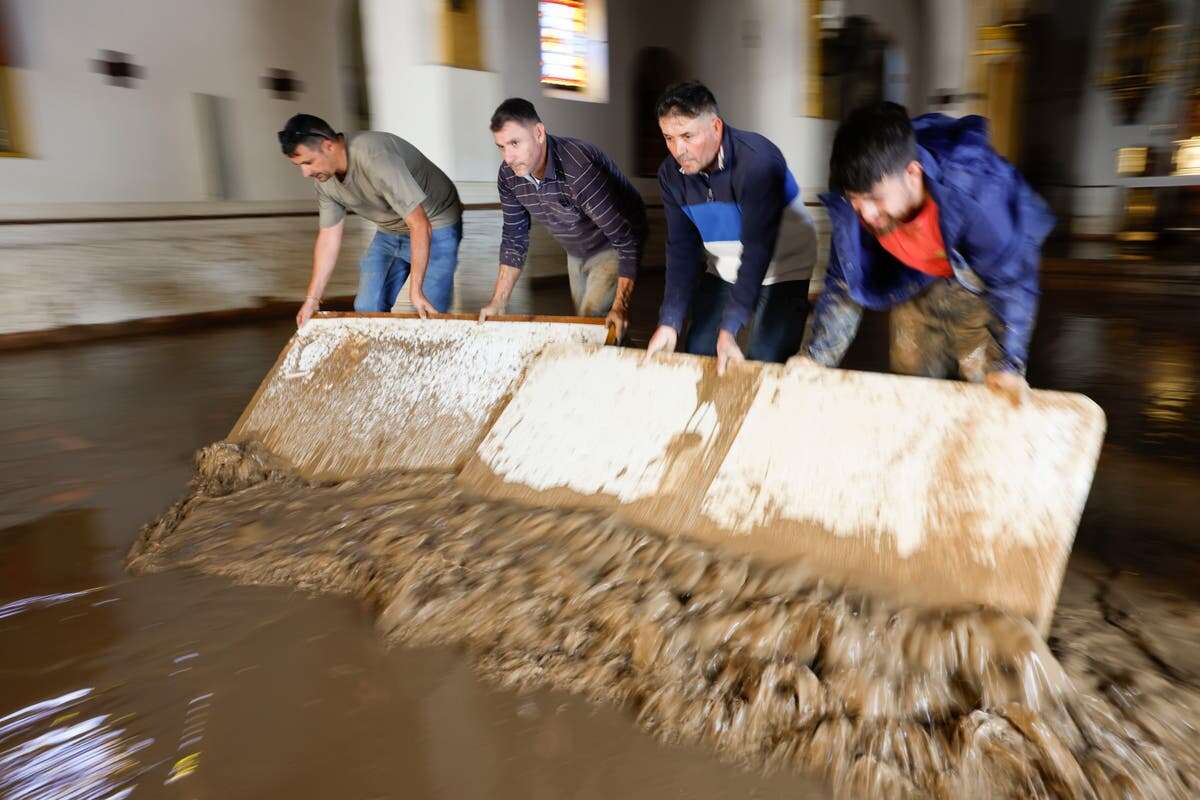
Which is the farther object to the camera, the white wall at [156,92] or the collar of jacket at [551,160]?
the white wall at [156,92]

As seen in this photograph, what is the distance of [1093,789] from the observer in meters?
1.33

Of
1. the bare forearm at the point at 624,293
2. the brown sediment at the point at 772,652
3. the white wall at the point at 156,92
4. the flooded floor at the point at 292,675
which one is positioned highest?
the white wall at the point at 156,92

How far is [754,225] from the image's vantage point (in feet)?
7.72

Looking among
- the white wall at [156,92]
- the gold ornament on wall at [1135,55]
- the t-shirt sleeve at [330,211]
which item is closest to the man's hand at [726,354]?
the t-shirt sleeve at [330,211]

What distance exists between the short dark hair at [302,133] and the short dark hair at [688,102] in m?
1.54

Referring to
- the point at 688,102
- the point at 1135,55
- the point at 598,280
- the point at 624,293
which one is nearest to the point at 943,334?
the point at 688,102

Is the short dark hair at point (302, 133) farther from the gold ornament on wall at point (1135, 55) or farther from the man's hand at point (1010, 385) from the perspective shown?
the gold ornament on wall at point (1135, 55)

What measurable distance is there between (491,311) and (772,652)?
5.82 ft

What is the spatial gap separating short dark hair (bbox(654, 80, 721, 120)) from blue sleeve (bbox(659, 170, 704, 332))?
0.34 meters

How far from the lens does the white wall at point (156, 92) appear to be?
20.6ft

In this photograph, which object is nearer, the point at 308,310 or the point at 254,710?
the point at 254,710

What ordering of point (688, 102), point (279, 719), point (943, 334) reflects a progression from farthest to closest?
point (943, 334), point (688, 102), point (279, 719)

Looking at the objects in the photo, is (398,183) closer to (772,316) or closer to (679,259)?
(679,259)

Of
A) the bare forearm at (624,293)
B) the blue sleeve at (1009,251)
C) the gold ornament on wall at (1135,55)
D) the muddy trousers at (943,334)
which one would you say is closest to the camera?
the blue sleeve at (1009,251)
